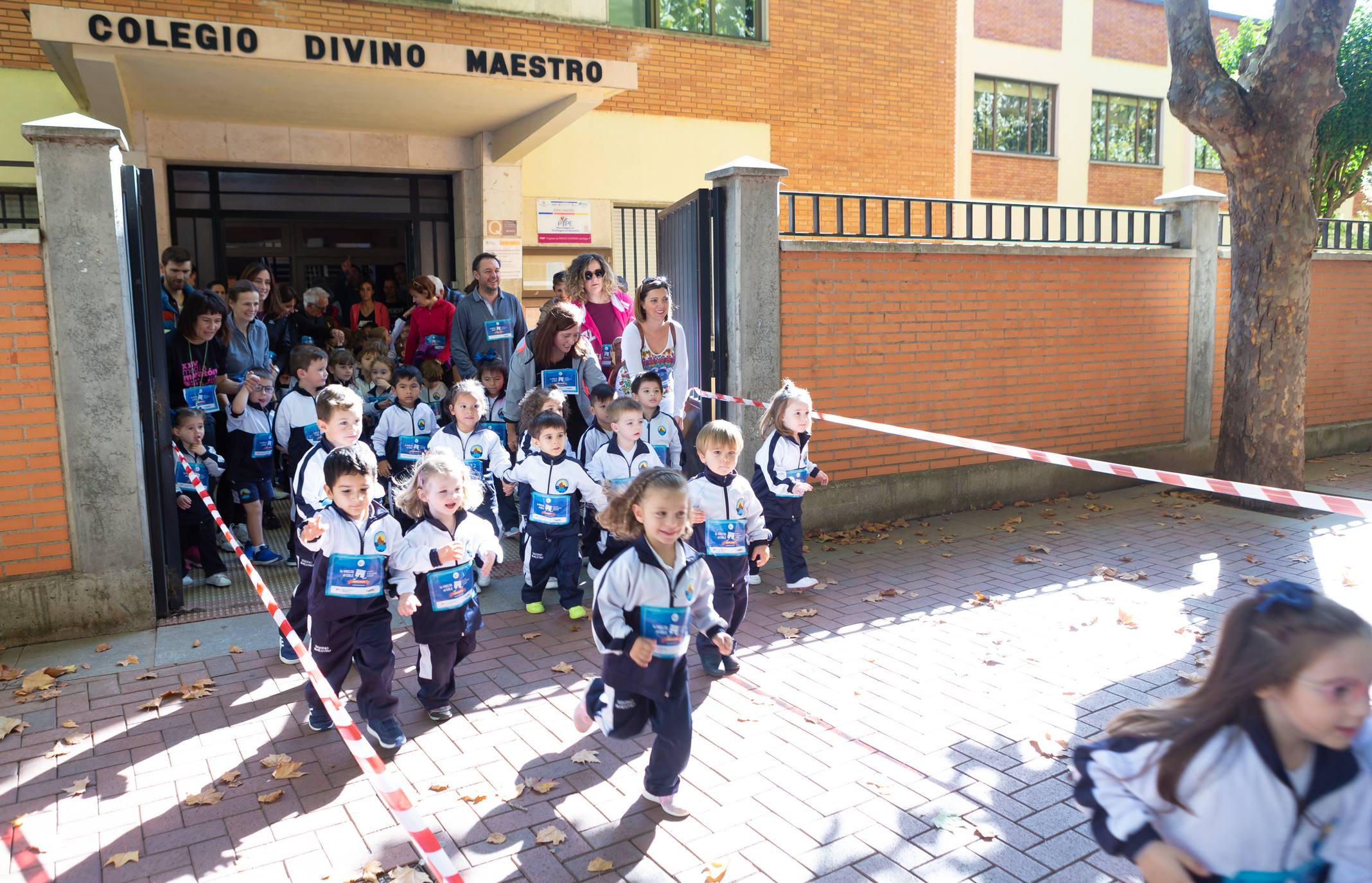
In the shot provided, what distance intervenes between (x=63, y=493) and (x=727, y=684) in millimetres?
4115

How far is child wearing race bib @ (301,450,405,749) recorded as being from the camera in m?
4.44

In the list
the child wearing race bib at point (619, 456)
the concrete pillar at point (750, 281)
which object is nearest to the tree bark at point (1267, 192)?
the concrete pillar at point (750, 281)

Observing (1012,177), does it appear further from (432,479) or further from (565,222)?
(432,479)

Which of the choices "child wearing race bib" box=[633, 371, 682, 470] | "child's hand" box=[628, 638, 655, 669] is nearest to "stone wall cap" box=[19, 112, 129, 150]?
"child wearing race bib" box=[633, 371, 682, 470]

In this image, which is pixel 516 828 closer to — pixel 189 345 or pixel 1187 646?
pixel 1187 646

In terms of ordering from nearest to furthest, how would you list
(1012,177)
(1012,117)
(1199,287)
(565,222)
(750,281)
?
1. (750,281)
2. (1199,287)
3. (565,222)
4. (1012,177)
5. (1012,117)

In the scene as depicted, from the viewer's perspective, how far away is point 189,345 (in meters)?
7.11

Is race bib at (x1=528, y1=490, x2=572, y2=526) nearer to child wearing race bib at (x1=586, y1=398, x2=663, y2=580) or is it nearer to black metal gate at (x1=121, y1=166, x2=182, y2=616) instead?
child wearing race bib at (x1=586, y1=398, x2=663, y2=580)

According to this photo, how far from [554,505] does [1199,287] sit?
798cm

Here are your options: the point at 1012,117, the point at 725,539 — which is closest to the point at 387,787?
the point at 725,539

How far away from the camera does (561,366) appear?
7.34m

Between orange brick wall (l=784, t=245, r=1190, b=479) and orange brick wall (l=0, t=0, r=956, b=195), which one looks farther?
orange brick wall (l=0, t=0, r=956, b=195)

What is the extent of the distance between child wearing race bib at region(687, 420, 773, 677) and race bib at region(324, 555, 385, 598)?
174 cm

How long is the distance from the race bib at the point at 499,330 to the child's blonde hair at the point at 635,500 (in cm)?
455
